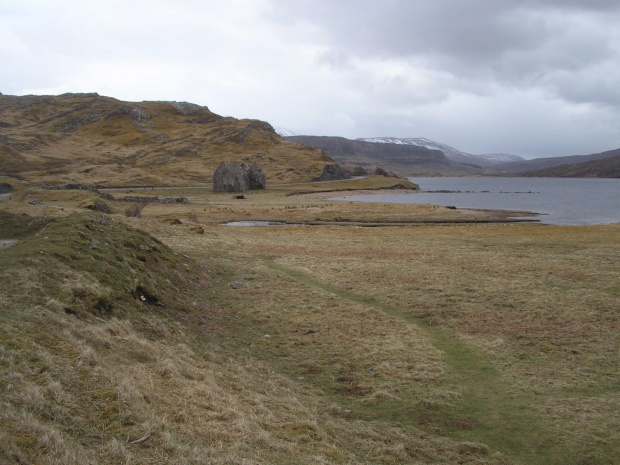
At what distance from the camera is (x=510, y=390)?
13.3 metres

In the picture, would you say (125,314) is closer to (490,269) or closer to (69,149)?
(490,269)

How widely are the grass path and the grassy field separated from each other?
0.17ft

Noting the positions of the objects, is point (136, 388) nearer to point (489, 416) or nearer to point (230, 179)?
point (489, 416)

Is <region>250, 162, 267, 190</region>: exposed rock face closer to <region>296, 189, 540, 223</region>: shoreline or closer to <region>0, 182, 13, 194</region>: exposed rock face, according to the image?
<region>296, 189, 540, 223</region>: shoreline

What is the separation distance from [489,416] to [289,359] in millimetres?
6451

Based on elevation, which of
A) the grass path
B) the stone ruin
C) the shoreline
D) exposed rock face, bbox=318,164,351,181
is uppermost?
exposed rock face, bbox=318,164,351,181

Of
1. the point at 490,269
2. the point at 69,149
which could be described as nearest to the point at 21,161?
the point at 69,149

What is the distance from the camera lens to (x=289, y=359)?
1541 cm

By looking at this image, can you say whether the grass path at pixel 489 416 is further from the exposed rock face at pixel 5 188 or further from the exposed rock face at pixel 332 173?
the exposed rock face at pixel 332 173

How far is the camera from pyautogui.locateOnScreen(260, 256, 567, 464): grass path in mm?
10500

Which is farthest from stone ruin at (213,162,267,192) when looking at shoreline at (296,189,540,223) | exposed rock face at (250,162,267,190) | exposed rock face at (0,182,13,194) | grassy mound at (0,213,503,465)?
grassy mound at (0,213,503,465)

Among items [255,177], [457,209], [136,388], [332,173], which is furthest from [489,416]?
[332,173]

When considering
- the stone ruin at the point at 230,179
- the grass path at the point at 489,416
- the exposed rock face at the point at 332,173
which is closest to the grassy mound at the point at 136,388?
the grass path at the point at 489,416

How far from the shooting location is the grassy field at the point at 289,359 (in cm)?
788
